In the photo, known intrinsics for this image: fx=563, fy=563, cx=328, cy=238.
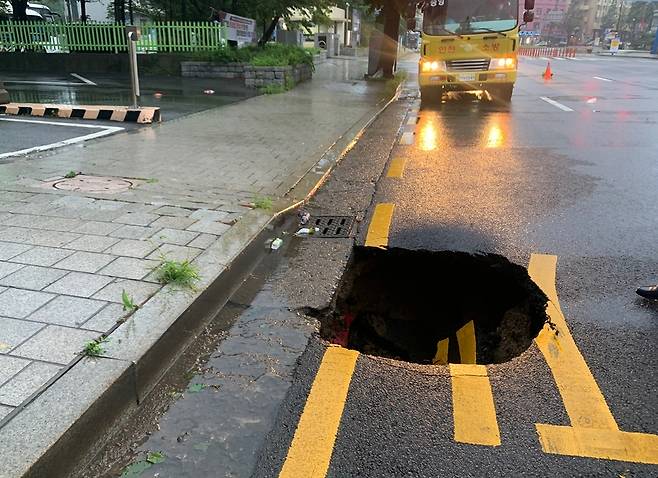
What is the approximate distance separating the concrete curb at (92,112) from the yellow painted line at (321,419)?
26.0 feet

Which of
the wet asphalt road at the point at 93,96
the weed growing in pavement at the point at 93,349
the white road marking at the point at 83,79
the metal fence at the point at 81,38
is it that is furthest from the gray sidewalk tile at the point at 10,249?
the metal fence at the point at 81,38

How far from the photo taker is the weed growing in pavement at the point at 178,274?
3.54m

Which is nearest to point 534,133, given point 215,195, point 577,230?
point 577,230

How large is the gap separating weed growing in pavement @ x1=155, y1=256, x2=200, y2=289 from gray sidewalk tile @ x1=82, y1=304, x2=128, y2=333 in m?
0.40

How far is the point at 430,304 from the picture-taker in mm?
4672

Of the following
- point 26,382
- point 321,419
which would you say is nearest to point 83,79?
point 26,382

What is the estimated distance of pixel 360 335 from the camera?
14.1 ft

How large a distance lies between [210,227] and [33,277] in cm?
142

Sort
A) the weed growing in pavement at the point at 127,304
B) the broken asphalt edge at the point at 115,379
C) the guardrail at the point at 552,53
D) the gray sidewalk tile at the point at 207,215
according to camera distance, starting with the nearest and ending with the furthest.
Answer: the broken asphalt edge at the point at 115,379, the weed growing in pavement at the point at 127,304, the gray sidewalk tile at the point at 207,215, the guardrail at the point at 552,53

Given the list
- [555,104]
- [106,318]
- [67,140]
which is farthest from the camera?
[555,104]

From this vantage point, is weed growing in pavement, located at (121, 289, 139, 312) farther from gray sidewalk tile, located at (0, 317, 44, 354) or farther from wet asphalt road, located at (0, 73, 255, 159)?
wet asphalt road, located at (0, 73, 255, 159)

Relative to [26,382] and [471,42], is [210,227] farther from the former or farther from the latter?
[471,42]

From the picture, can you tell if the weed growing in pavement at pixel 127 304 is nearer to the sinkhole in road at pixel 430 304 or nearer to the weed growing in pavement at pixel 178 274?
the weed growing in pavement at pixel 178 274

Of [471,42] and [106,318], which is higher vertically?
[471,42]
